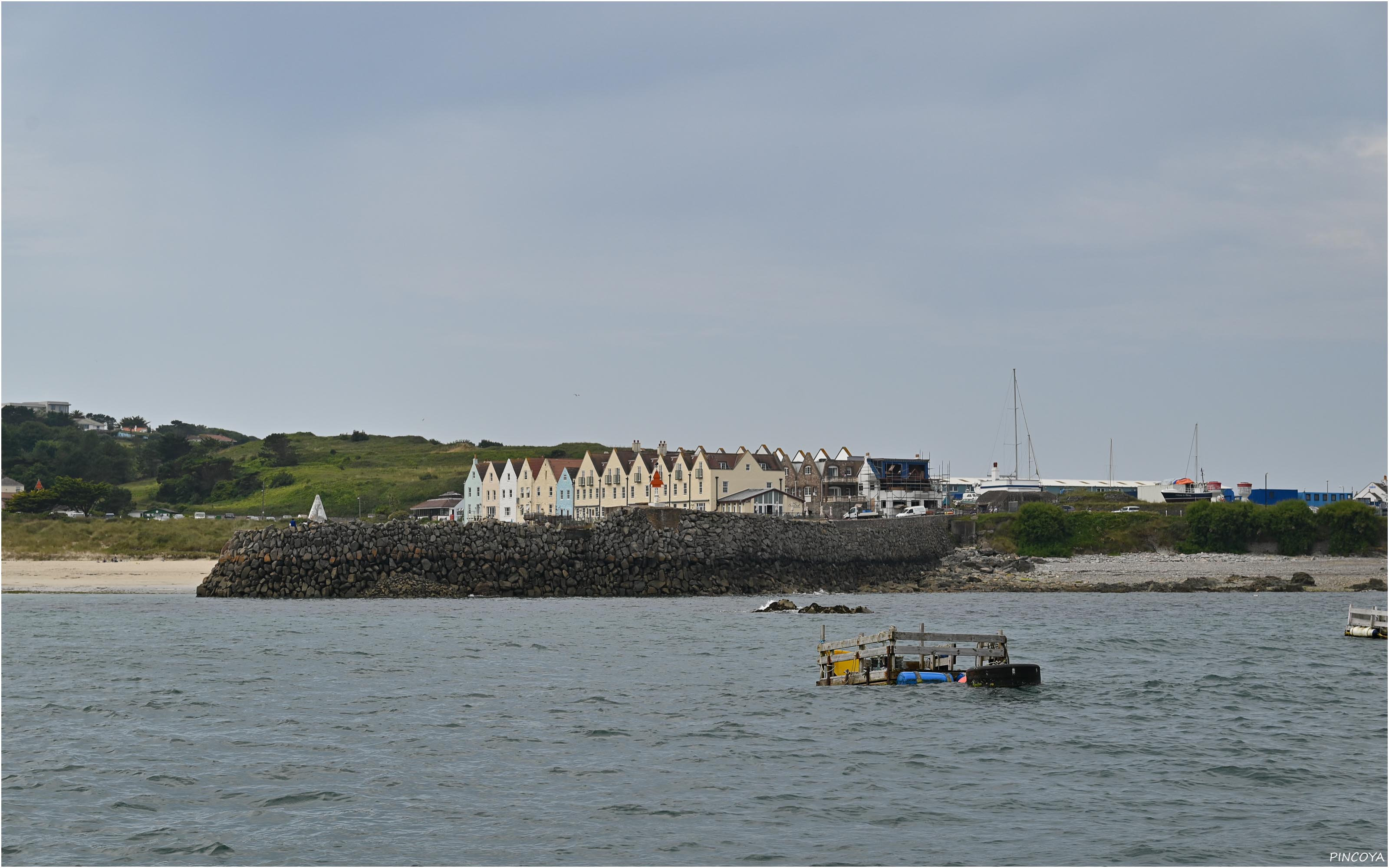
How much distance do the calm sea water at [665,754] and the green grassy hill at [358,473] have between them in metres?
96.5

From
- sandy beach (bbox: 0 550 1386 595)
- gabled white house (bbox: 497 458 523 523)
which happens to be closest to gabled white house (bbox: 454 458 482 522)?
gabled white house (bbox: 497 458 523 523)

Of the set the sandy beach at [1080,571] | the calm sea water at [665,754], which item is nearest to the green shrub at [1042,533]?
the sandy beach at [1080,571]

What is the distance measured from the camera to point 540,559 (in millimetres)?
66812

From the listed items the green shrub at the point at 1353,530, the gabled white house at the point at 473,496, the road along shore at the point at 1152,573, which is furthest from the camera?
the gabled white house at the point at 473,496

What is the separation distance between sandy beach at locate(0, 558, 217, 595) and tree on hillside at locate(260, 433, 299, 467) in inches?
3551

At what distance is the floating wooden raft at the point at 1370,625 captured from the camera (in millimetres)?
43281

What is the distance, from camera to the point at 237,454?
7008 inches

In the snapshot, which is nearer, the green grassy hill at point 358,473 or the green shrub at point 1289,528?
the green shrub at point 1289,528

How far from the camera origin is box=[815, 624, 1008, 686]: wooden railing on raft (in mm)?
30891

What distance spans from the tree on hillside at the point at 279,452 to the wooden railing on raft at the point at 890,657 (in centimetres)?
14948

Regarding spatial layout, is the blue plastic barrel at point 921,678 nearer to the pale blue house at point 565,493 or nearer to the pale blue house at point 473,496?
the pale blue house at point 565,493

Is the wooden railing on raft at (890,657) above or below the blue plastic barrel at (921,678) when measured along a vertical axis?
above

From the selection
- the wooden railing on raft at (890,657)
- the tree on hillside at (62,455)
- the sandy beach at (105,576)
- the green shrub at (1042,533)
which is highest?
the tree on hillside at (62,455)

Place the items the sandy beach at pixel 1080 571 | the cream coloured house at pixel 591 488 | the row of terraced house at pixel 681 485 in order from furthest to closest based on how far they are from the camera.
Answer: the cream coloured house at pixel 591 488
the row of terraced house at pixel 681 485
the sandy beach at pixel 1080 571
